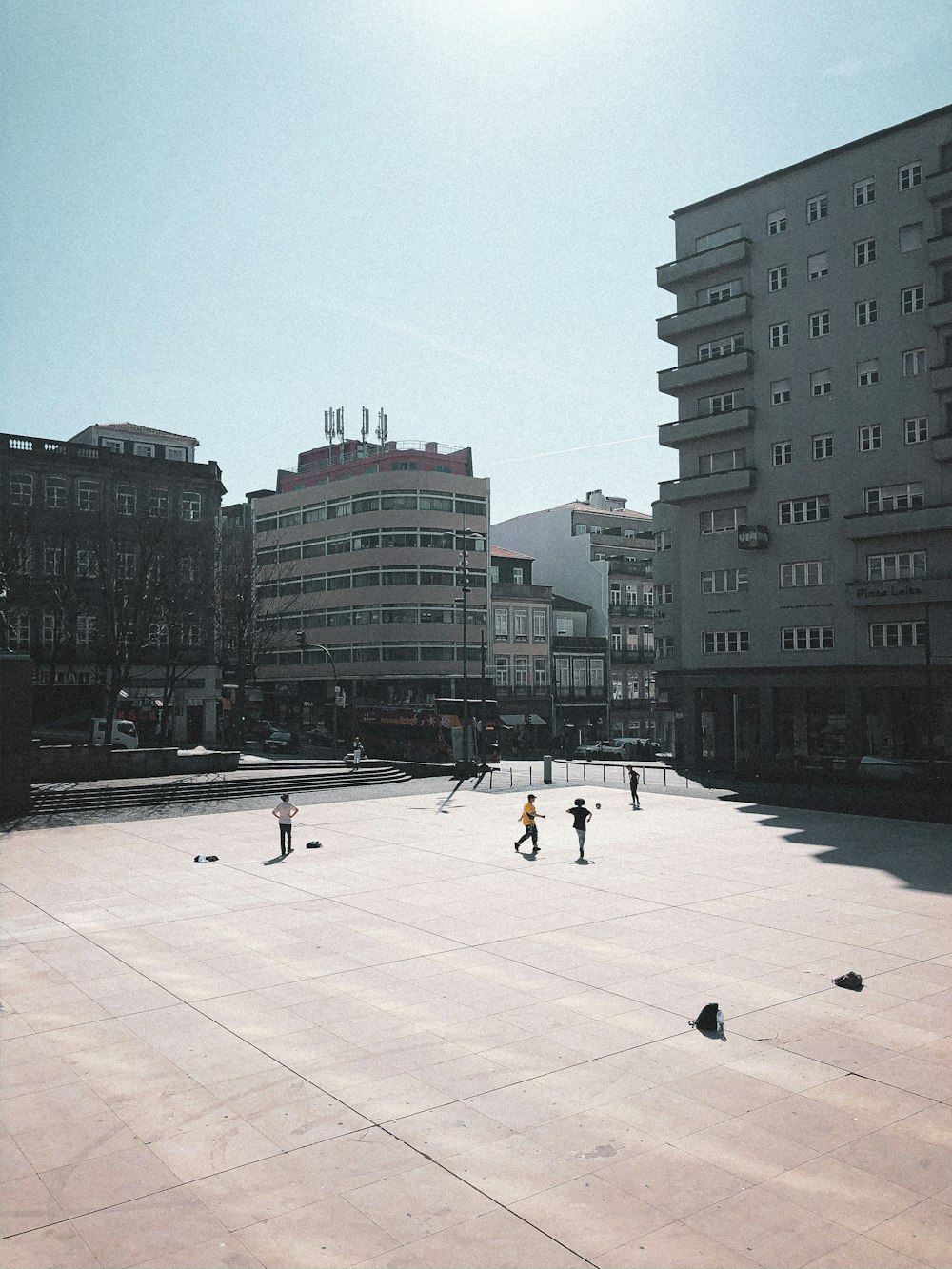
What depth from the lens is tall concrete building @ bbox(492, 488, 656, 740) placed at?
8200 centimetres

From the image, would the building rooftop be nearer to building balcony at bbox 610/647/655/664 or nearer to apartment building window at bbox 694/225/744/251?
apartment building window at bbox 694/225/744/251

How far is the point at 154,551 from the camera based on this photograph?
4588cm

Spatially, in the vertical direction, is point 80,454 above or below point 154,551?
above

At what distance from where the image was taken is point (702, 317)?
172 feet

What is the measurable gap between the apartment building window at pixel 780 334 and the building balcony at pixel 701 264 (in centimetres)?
407

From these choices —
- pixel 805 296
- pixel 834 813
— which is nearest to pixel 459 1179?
pixel 834 813

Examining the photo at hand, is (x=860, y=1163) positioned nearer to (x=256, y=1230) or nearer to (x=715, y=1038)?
(x=715, y=1038)

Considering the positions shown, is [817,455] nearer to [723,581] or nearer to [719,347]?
[723,581]

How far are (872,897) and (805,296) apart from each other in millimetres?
37724

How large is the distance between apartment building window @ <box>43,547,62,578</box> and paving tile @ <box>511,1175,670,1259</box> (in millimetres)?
44228

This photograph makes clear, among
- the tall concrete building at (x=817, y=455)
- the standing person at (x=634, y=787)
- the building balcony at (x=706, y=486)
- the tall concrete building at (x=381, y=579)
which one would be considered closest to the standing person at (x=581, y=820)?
the standing person at (x=634, y=787)

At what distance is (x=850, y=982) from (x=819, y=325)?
138 ft

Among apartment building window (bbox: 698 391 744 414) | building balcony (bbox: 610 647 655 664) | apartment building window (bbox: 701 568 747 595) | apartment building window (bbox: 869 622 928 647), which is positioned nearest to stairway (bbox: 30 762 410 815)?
apartment building window (bbox: 701 568 747 595)

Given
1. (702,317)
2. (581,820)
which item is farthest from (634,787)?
(702,317)
